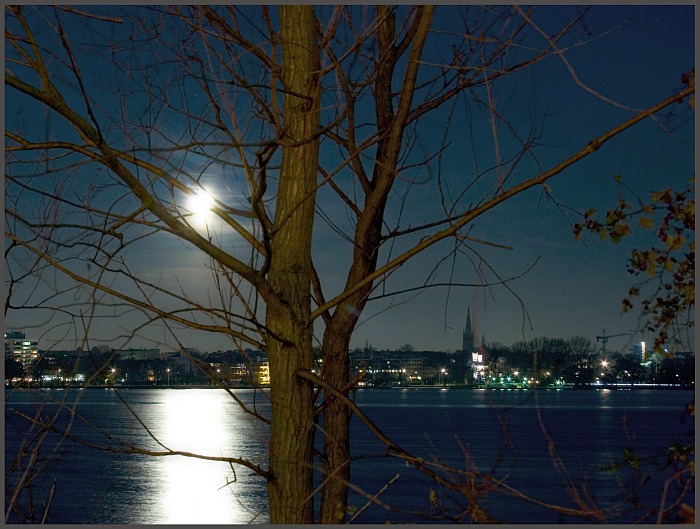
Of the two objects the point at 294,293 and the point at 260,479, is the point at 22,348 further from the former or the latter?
the point at 260,479

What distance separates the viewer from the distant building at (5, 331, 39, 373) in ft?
12.0

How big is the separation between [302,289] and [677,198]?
4.50 ft

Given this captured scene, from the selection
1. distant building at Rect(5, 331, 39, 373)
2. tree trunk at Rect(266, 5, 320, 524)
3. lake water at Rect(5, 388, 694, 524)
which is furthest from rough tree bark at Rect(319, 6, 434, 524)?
lake water at Rect(5, 388, 694, 524)

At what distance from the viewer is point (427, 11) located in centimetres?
277

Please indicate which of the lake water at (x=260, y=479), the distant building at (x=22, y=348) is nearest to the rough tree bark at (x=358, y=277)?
the distant building at (x=22, y=348)

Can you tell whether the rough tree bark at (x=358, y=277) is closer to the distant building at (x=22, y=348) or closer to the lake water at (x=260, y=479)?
the distant building at (x=22, y=348)

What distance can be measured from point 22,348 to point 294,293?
1.96m

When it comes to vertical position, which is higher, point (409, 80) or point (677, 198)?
point (409, 80)

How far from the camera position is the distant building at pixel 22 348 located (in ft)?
12.0

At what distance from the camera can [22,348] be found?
408 centimetres

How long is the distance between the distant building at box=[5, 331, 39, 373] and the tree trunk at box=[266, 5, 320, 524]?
51.8 inches

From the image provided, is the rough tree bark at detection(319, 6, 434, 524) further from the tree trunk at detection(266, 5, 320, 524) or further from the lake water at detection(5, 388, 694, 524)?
the lake water at detection(5, 388, 694, 524)

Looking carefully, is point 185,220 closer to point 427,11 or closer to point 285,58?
point 285,58

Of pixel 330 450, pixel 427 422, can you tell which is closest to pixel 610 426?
pixel 427 422
